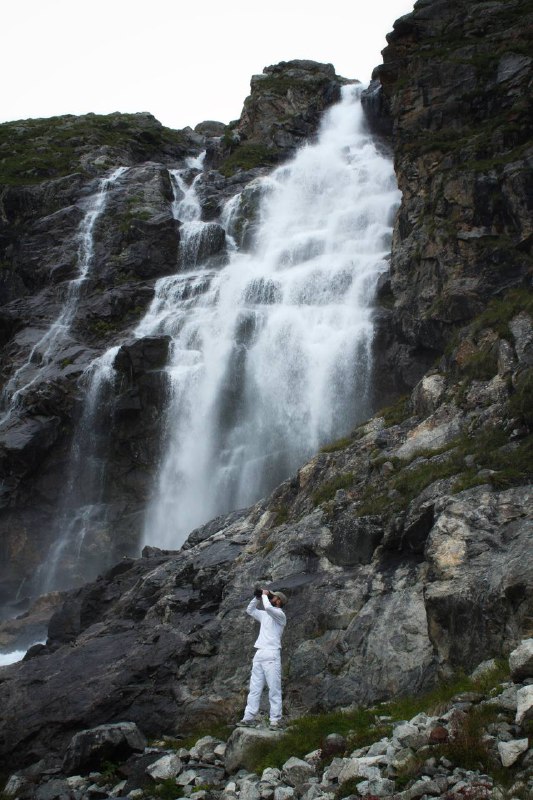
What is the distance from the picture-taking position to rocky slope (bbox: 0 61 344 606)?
32625mm

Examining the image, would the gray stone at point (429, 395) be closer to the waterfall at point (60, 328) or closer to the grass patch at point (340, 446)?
the grass patch at point (340, 446)

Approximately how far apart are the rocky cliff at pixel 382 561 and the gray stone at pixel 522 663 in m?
1.52

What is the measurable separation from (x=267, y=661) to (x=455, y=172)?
21.1 meters

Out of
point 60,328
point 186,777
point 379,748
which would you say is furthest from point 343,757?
point 60,328

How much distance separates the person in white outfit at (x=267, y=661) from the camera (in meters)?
9.86

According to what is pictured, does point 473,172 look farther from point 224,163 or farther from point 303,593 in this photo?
point 224,163

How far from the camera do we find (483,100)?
27.2 meters

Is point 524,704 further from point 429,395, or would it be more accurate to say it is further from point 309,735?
point 429,395

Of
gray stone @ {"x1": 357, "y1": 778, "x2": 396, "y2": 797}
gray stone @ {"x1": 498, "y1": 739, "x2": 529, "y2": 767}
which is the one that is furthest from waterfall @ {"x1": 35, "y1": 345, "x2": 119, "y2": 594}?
gray stone @ {"x1": 498, "y1": 739, "x2": 529, "y2": 767}

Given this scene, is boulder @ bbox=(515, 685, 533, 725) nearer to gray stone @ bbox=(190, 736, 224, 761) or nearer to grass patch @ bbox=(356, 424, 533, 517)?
gray stone @ bbox=(190, 736, 224, 761)

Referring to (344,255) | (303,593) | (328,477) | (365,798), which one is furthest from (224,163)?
(365,798)

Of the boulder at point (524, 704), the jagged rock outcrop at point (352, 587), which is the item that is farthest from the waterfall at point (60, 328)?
the boulder at point (524, 704)

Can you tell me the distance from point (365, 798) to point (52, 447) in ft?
99.1

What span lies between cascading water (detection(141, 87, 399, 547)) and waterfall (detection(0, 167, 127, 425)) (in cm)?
590
